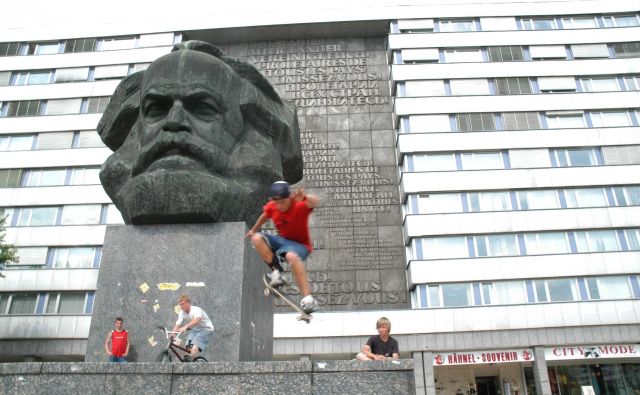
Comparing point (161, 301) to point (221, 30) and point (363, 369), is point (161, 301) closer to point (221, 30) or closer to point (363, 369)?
point (363, 369)

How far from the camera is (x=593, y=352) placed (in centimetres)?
2764

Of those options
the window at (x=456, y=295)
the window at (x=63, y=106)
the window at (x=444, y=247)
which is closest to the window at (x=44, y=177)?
the window at (x=63, y=106)

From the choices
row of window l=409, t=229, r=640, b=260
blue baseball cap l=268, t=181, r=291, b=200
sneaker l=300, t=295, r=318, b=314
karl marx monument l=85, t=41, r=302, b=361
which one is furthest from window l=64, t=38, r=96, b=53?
sneaker l=300, t=295, r=318, b=314

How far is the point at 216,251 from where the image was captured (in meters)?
7.04

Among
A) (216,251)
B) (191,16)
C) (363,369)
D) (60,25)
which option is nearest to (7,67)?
(60,25)

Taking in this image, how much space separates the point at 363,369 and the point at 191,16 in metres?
38.3

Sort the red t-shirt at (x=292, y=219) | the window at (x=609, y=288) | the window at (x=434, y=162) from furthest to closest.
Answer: the window at (x=434, y=162) < the window at (x=609, y=288) < the red t-shirt at (x=292, y=219)

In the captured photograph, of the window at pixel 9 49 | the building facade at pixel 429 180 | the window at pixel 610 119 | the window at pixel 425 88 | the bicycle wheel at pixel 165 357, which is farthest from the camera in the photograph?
the window at pixel 9 49

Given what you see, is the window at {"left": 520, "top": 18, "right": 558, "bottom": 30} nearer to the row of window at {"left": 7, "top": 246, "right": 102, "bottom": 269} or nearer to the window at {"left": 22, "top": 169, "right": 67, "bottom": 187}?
the row of window at {"left": 7, "top": 246, "right": 102, "bottom": 269}

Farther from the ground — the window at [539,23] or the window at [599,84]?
the window at [539,23]

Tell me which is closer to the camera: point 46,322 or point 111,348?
point 111,348

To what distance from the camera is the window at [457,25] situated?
119ft

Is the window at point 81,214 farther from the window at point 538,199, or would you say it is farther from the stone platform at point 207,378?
the stone platform at point 207,378

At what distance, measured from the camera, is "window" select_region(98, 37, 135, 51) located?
3866 cm
